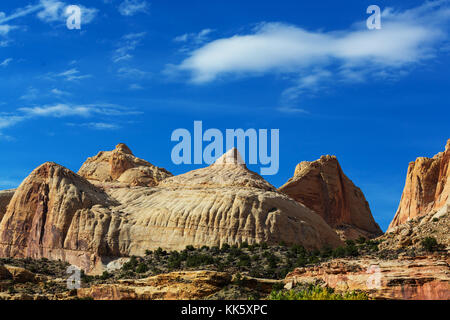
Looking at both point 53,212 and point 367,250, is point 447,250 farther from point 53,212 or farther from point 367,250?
point 53,212

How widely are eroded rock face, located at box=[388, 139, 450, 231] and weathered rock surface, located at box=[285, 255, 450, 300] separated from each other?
2951 inches

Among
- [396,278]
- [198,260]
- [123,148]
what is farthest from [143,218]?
[123,148]

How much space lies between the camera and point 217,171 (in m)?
137

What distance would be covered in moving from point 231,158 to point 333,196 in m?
39.5

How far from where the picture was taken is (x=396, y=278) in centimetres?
6141

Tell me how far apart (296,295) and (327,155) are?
121411 mm

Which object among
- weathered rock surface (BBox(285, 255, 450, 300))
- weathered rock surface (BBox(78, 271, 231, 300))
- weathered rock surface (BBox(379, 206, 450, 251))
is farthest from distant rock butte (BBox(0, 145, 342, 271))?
weathered rock surface (BBox(285, 255, 450, 300))

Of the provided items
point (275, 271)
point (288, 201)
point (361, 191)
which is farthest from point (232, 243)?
point (361, 191)

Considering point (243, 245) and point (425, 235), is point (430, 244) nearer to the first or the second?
point (425, 235)

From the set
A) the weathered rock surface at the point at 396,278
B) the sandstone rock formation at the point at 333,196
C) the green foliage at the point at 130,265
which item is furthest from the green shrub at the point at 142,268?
the sandstone rock formation at the point at 333,196

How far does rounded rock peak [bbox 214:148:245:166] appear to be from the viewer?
5517 inches

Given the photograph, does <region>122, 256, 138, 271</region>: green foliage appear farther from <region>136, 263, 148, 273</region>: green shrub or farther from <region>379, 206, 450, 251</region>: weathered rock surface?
<region>379, 206, 450, 251</region>: weathered rock surface

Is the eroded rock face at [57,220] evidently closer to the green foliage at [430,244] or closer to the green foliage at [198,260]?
the green foliage at [198,260]
